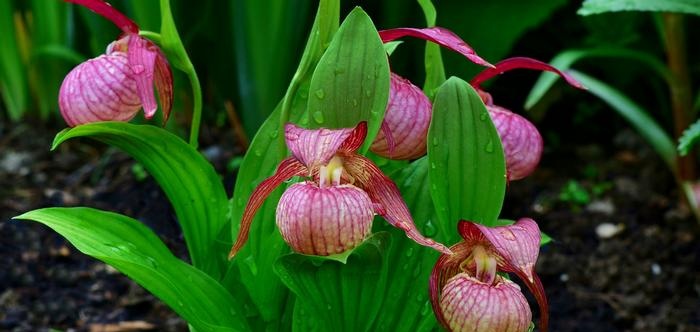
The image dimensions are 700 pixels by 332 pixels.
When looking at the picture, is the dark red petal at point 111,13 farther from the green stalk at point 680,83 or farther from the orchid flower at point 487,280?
the green stalk at point 680,83

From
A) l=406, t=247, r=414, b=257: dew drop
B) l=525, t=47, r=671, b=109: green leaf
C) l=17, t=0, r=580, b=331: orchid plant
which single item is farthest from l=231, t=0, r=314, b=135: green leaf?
l=406, t=247, r=414, b=257: dew drop

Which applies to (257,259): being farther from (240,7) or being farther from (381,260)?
(240,7)

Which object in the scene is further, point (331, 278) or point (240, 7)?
point (240, 7)

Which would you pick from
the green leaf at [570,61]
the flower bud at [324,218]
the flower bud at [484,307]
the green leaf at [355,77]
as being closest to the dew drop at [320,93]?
the green leaf at [355,77]

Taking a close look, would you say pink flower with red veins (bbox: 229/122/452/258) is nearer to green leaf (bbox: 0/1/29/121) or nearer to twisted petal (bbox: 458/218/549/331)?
twisted petal (bbox: 458/218/549/331)

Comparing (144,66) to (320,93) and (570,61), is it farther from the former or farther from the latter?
(570,61)

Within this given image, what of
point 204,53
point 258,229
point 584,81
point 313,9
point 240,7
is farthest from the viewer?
point 204,53

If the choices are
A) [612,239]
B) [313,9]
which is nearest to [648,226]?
[612,239]
